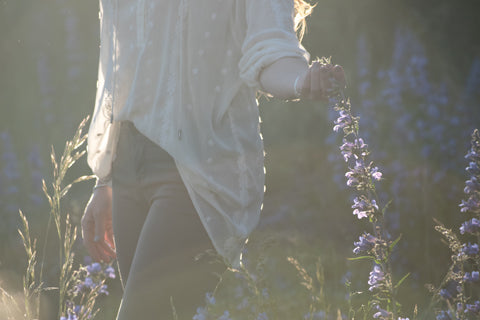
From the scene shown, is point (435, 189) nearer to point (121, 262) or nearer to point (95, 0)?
point (121, 262)

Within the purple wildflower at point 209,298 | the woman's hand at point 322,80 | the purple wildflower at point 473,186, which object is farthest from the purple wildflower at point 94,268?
the purple wildflower at point 473,186

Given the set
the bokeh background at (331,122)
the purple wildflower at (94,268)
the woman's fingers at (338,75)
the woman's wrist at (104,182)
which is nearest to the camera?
the woman's fingers at (338,75)

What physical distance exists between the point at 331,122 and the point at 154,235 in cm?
484

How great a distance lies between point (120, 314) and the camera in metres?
1.71

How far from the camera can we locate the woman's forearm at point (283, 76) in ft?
5.11

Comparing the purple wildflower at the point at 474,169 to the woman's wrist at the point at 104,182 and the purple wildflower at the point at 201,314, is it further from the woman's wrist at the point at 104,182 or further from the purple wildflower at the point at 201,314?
A: the woman's wrist at the point at 104,182

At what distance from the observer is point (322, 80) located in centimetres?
138

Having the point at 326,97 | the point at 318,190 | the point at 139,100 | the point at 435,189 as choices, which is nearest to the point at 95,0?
the point at 318,190

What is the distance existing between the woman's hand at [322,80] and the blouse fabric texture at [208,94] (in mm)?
287

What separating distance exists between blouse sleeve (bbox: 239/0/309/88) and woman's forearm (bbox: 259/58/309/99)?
17 mm

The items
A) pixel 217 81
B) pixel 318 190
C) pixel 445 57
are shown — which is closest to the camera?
pixel 217 81

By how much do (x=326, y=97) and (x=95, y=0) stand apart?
6.76 m

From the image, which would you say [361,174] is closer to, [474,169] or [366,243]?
[366,243]

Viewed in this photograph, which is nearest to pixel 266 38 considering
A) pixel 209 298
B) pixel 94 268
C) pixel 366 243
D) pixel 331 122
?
pixel 366 243
